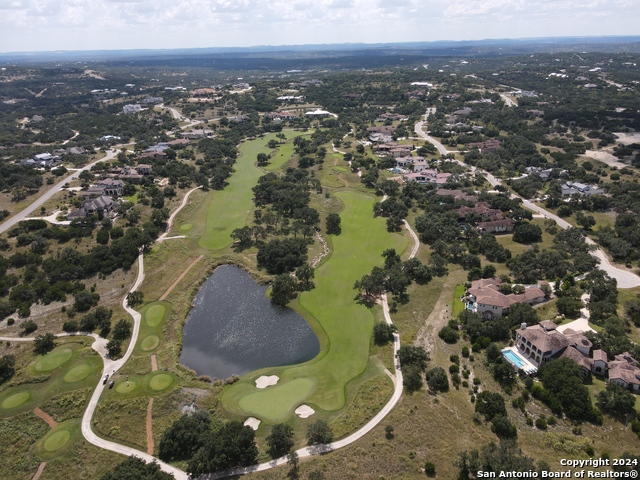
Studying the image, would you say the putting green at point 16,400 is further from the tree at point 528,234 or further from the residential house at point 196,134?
the residential house at point 196,134

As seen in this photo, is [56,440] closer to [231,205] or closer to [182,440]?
[182,440]

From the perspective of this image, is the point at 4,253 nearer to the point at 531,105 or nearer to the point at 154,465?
the point at 154,465

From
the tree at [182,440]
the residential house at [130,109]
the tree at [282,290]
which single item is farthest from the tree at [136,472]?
the residential house at [130,109]

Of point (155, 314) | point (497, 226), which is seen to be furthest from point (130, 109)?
point (497, 226)

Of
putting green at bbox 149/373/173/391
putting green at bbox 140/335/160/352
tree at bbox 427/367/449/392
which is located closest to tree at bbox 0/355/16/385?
putting green at bbox 140/335/160/352

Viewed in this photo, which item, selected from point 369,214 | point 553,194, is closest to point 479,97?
point 553,194
